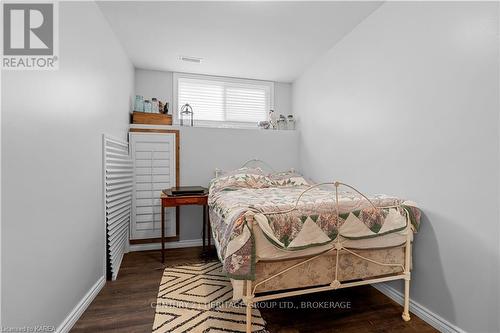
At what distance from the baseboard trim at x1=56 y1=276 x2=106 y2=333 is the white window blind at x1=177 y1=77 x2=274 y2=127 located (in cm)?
247

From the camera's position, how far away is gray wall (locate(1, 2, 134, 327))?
121 cm

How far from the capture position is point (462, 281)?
1594 mm

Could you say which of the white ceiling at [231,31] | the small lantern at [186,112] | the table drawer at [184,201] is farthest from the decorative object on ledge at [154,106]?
the table drawer at [184,201]

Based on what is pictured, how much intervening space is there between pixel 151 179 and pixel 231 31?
212 cm

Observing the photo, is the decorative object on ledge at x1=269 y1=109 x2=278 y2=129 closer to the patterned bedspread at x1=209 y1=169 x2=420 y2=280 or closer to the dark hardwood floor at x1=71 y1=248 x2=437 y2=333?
the patterned bedspread at x1=209 y1=169 x2=420 y2=280

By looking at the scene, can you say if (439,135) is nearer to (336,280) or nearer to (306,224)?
A: (306,224)

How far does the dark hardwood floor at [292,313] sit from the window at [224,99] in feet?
8.28

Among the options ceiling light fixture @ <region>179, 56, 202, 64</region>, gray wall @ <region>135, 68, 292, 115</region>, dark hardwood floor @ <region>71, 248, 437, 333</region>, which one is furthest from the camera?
gray wall @ <region>135, 68, 292, 115</region>

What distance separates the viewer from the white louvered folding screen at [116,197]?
7.90ft

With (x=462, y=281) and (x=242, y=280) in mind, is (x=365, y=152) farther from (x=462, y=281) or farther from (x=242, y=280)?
(x=242, y=280)

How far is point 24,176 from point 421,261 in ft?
8.75

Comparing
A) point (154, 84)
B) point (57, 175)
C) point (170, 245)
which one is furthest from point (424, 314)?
point (154, 84)

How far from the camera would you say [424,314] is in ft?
5.98

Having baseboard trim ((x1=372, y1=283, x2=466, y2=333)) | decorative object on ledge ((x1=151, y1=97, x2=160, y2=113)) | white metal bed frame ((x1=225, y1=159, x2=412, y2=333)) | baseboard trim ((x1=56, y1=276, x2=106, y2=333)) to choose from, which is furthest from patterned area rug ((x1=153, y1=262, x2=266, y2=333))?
decorative object on ledge ((x1=151, y1=97, x2=160, y2=113))
